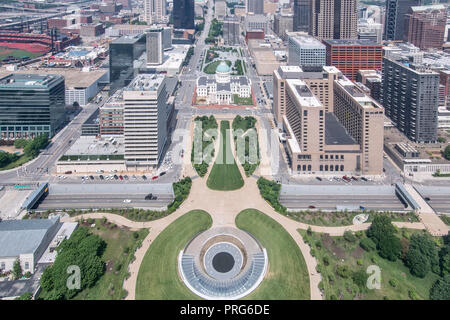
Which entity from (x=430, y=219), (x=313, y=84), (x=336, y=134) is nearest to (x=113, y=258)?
(x=430, y=219)

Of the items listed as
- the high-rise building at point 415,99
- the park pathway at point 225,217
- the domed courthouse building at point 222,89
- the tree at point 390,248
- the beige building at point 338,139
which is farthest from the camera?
the domed courthouse building at point 222,89

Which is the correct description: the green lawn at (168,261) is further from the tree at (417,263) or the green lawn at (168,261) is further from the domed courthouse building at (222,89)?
the domed courthouse building at (222,89)

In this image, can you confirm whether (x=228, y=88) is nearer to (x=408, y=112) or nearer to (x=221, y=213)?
(x=408, y=112)

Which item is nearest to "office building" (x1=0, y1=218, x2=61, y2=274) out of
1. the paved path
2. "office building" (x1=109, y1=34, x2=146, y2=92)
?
the paved path

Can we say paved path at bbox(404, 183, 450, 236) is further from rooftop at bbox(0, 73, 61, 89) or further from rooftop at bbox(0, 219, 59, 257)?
rooftop at bbox(0, 73, 61, 89)

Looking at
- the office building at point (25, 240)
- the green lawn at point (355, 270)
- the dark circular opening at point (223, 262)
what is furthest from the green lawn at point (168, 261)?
the green lawn at point (355, 270)

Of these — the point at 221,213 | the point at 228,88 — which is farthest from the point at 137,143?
the point at 228,88
